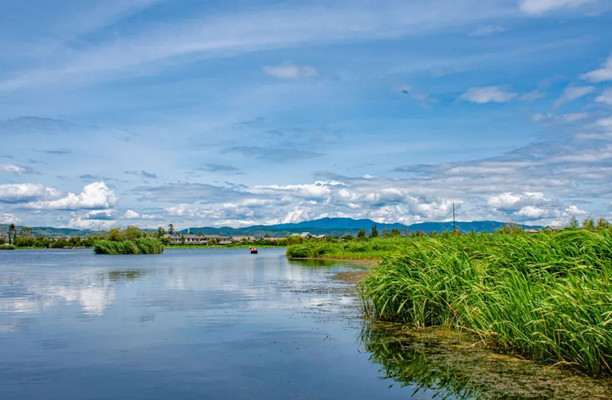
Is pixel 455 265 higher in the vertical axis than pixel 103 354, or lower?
higher

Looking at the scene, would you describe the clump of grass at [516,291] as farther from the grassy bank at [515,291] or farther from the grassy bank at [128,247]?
the grassy bank at [128,247]

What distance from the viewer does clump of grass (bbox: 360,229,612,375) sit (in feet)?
32.2

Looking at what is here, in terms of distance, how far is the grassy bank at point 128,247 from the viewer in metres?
95.3

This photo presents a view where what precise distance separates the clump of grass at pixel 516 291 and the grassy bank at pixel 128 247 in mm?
84837

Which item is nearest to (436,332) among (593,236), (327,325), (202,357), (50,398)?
(327,325)

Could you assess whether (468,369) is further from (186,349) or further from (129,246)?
(129,246)

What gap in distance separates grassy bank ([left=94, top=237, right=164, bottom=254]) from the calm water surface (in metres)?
73.6

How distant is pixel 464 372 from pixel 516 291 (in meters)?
2.24

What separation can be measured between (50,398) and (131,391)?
1.32m

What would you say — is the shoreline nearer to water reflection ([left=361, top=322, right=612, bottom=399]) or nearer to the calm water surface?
water reflection ([left=361, top=322, right=612, bottom=399])

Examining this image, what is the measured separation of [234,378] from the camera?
10.7m

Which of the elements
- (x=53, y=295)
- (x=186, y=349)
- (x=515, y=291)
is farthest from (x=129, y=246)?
(x=515, y=291)

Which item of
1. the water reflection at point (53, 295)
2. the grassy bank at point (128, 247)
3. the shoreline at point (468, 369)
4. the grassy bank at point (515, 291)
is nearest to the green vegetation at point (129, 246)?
the grassy bank at point (128, 247)

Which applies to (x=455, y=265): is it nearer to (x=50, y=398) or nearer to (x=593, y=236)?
(x=593, y=236)
